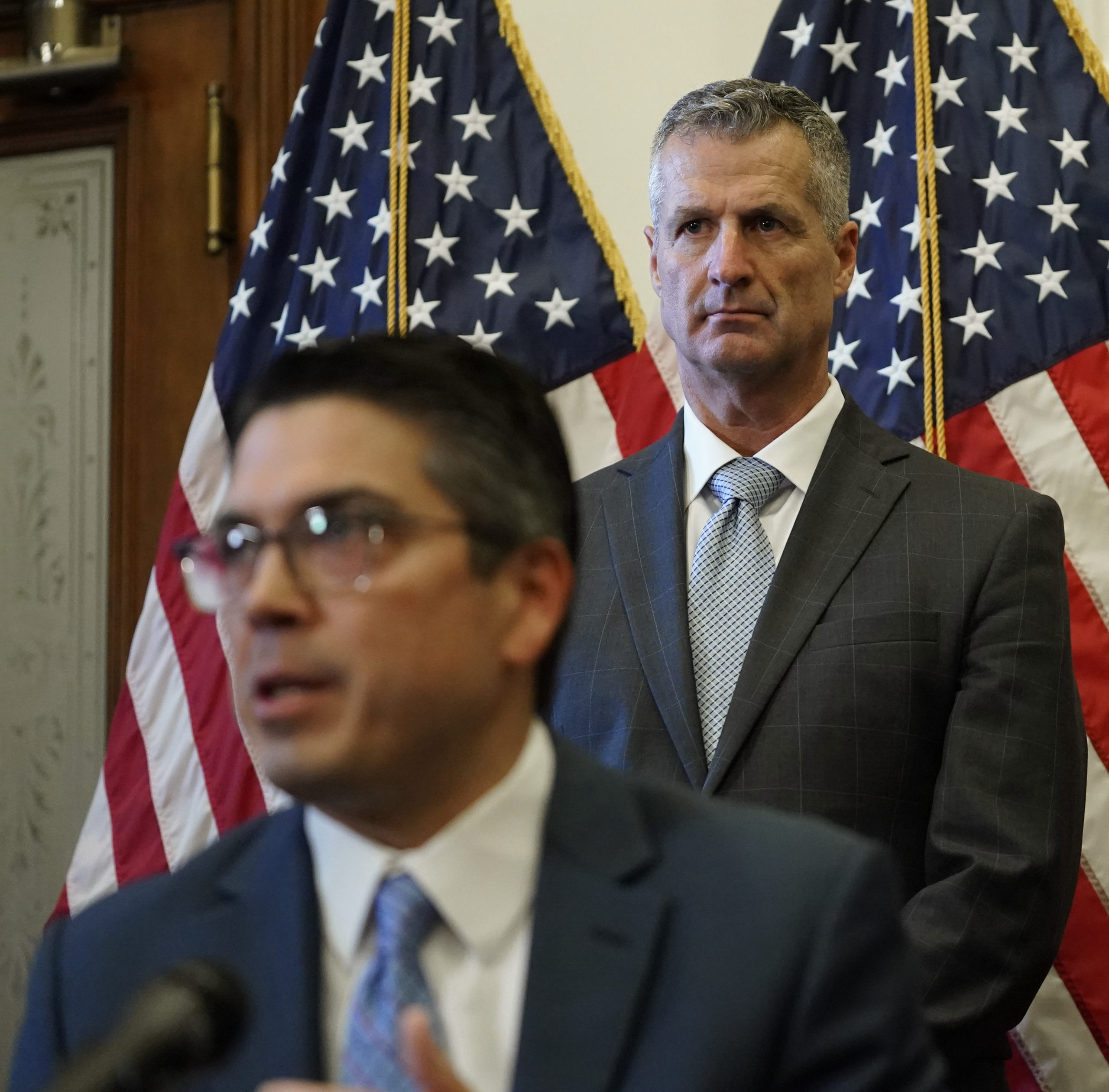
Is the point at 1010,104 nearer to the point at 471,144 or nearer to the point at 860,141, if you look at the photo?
the point at 860,141

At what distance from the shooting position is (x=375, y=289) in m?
3.12

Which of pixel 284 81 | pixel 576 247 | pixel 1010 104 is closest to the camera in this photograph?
pixel 1010 104

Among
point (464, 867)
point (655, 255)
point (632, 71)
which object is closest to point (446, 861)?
point (464, 867)

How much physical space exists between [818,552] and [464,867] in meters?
1.04

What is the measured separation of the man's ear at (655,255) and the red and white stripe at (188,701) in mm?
634

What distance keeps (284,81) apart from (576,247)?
0.78 metres

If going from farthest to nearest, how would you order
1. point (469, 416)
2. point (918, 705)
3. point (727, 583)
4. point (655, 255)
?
point (655, 255), point (727, 583), point (918, 705), point (469, 416)

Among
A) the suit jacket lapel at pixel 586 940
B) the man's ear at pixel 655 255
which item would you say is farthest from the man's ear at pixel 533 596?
the man's ear at pixel 655 255

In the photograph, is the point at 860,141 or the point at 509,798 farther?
the point at 860,141

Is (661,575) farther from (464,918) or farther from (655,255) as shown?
(464,918)

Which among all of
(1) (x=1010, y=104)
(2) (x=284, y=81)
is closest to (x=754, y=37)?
(1) (x=1010, y=104)

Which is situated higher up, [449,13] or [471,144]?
[449,13]

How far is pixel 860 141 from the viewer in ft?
9.71

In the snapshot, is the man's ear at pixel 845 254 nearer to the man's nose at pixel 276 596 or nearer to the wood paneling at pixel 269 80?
the man's nose at pixel 276 596
